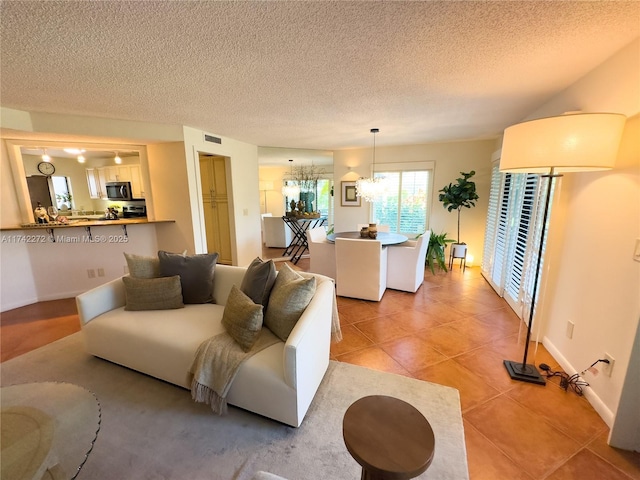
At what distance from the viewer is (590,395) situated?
1.83 meters

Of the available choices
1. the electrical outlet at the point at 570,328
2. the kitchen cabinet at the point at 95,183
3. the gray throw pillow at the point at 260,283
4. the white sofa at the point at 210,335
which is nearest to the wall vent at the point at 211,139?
the white sofa at the point at 210,335

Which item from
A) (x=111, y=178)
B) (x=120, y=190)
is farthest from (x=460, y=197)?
(x=111, y=178)

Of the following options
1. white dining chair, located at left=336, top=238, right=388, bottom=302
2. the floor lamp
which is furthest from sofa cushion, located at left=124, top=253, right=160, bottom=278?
the floor lamp

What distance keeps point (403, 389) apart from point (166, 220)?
369 cm

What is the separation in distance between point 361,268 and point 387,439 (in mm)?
2468

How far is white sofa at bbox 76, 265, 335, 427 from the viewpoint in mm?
1601

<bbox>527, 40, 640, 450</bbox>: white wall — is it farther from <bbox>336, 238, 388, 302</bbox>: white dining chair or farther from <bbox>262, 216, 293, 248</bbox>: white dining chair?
<bbox>262, 216, 293, 248</bbox>: white dining chair

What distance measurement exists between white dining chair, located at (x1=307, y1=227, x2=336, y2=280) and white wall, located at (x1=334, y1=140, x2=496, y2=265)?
234 centimetres

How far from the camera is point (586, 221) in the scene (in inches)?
78.0

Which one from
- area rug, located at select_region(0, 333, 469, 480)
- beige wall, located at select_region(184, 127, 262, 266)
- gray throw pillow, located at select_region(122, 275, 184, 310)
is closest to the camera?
area rug, located at select_region(0, 333, 469, 480)

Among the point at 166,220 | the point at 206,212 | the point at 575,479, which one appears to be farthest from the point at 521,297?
the point at 206,212

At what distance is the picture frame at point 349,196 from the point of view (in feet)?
19.0

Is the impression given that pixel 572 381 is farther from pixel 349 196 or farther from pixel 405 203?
pixel 349 196

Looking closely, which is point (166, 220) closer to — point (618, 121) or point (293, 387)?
point (293, 387)
